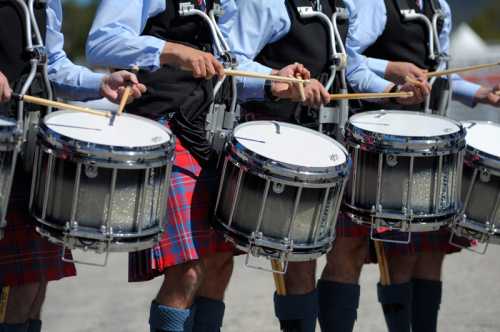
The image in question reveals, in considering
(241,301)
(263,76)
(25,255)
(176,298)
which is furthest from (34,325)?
(241,301)

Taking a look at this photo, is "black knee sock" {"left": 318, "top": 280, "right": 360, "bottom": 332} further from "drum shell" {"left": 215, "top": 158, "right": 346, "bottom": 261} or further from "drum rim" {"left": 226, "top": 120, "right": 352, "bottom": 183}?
"drum rim" {"left": 226, "top": 120, "right": 352, "bottom": 183}

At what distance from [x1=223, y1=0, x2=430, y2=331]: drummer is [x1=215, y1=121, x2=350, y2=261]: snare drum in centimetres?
46

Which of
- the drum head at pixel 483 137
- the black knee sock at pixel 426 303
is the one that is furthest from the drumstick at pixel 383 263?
the drum head at pixel 483 137

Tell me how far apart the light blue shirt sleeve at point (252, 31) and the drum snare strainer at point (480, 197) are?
90cm

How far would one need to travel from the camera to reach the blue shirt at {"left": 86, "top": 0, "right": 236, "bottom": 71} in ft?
12.9

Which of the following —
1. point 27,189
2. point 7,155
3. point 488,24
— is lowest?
point 488,24

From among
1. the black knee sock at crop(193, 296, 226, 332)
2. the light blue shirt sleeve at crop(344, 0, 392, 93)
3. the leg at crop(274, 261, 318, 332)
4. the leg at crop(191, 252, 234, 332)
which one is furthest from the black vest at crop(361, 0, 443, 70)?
the black knee sock at crop(193, 296, 226, 332)

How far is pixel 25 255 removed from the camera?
3.86 metres

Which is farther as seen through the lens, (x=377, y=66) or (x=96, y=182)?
(x=377, y=66)

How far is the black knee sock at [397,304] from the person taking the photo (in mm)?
5148

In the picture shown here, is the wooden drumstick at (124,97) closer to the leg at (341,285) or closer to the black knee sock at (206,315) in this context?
the black knee sock at (206,315)

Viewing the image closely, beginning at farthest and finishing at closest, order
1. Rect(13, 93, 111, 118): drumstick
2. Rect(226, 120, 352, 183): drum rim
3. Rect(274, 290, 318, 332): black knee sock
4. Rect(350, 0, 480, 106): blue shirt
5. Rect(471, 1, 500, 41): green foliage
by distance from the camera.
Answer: Rect(471, 1, 500, 41): green foliage < Rect(350, 0, 480, 106): blue shirt < Rect(274, 290, 318, 332): black knee sock < Rect(226, 120, 352, 183): drum rim < Rect(13, 93, 111, 118): drumstick

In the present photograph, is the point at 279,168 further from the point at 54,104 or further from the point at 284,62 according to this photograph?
the point at 284,62

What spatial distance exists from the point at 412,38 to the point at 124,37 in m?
1.75
